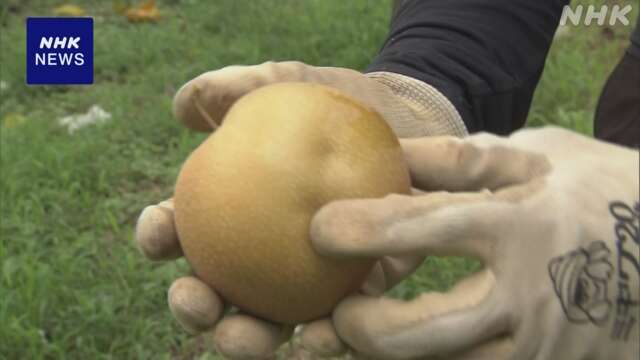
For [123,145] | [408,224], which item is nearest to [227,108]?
[408,224]

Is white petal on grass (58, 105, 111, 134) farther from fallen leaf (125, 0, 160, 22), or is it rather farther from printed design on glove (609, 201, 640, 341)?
printed design on glove (609, 201, 640, 341)

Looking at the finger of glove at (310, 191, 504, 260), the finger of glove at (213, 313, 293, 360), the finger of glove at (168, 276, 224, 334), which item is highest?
the finger of glove at (310, 191, 504, 260)

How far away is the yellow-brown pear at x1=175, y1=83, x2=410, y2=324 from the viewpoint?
1208mm

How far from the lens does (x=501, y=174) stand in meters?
1.27

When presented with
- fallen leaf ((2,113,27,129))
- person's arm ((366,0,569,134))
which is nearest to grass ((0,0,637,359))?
fallen leaf ((2,113,27,129))

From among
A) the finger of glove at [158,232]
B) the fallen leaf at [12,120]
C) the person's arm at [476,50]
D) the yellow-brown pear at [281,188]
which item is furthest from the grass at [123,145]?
the yellow-brown pear at [281,188]

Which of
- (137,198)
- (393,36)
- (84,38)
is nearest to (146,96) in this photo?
(84,38)

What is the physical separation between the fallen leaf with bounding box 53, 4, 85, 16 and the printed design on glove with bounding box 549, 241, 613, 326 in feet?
12.0

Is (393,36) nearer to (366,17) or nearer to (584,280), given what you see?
(584,280)

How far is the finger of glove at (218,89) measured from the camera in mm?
1516

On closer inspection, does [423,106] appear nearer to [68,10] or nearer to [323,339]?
[323,339]

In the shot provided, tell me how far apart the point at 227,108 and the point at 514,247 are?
59 cm

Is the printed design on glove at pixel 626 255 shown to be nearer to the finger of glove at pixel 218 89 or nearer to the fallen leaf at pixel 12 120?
the finger of glove at pixel 218 89

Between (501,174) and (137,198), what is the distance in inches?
86.1
